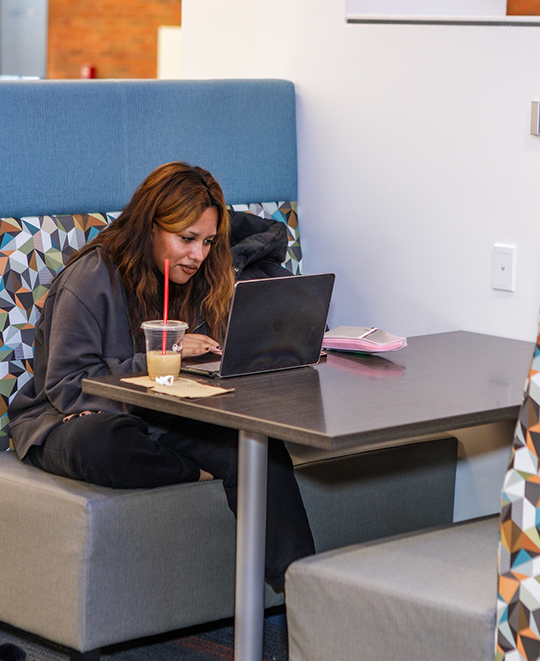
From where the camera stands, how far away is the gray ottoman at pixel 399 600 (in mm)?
1358

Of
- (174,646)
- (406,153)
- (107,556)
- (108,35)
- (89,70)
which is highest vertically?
(108,35)

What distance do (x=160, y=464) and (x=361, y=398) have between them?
20.2 inches

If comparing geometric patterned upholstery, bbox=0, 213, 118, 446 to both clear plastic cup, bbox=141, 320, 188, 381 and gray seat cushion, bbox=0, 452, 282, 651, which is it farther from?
clear plastic cup, bbox=141, 320, 188, 381

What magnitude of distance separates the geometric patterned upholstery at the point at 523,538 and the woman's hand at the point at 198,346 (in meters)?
0.83

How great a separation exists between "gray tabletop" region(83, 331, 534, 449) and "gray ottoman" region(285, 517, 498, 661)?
20 centimetres

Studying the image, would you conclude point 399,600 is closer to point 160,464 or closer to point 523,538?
point 523,538

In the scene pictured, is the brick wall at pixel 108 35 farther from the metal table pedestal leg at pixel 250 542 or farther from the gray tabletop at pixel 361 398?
the metal table pedestal leg at pixel 250 542

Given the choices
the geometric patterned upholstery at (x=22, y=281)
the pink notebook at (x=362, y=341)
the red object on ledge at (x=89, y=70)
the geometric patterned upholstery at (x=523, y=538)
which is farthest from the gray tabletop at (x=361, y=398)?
the red object on ledge at (x=89, y=70)

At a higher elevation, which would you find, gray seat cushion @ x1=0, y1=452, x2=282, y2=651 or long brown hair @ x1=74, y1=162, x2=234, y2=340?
long brown hair @ x1=74, y1=162, x2=234, y2=340

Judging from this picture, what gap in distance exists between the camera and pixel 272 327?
182cm

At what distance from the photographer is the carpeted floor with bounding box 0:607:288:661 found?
2109mm

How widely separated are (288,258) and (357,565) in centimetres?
152

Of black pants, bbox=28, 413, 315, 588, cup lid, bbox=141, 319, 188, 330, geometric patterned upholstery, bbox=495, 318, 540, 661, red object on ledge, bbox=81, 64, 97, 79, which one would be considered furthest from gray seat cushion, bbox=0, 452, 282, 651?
red object on ledge, bbox=81, 64, 97, 79

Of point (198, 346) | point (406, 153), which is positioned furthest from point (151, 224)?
point (406, 153)
